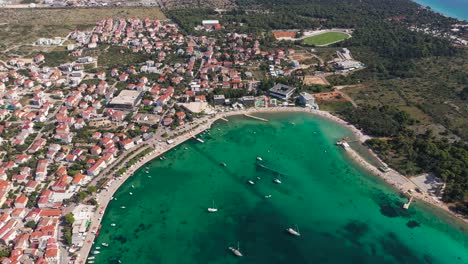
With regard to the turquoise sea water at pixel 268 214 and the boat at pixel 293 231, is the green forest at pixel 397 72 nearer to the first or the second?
the turquoise sea water at pixel 268 214

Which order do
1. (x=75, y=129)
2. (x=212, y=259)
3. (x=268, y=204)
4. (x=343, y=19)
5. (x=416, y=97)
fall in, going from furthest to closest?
(x=343, y=19), (x=416, y=97), (x=75, y=129), (x=268, y=204), (x=212, y=259)

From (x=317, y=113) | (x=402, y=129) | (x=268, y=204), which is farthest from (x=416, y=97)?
(x=268, y=204)

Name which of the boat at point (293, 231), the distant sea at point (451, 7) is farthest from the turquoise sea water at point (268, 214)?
the distant sea at point (451, 7)

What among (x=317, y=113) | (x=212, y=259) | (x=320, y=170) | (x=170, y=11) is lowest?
(x=212, y=259)

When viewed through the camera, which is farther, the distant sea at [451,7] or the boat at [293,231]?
the distant sea at [451,7]

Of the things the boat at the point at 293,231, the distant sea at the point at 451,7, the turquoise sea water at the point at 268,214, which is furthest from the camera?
the distant sea at the point at 451,7

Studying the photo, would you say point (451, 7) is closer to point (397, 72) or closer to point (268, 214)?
point (397, 72)

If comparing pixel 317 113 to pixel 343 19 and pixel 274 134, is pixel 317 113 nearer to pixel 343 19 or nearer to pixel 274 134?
pixel 274 134

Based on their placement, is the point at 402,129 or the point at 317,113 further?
the point at 317,113
